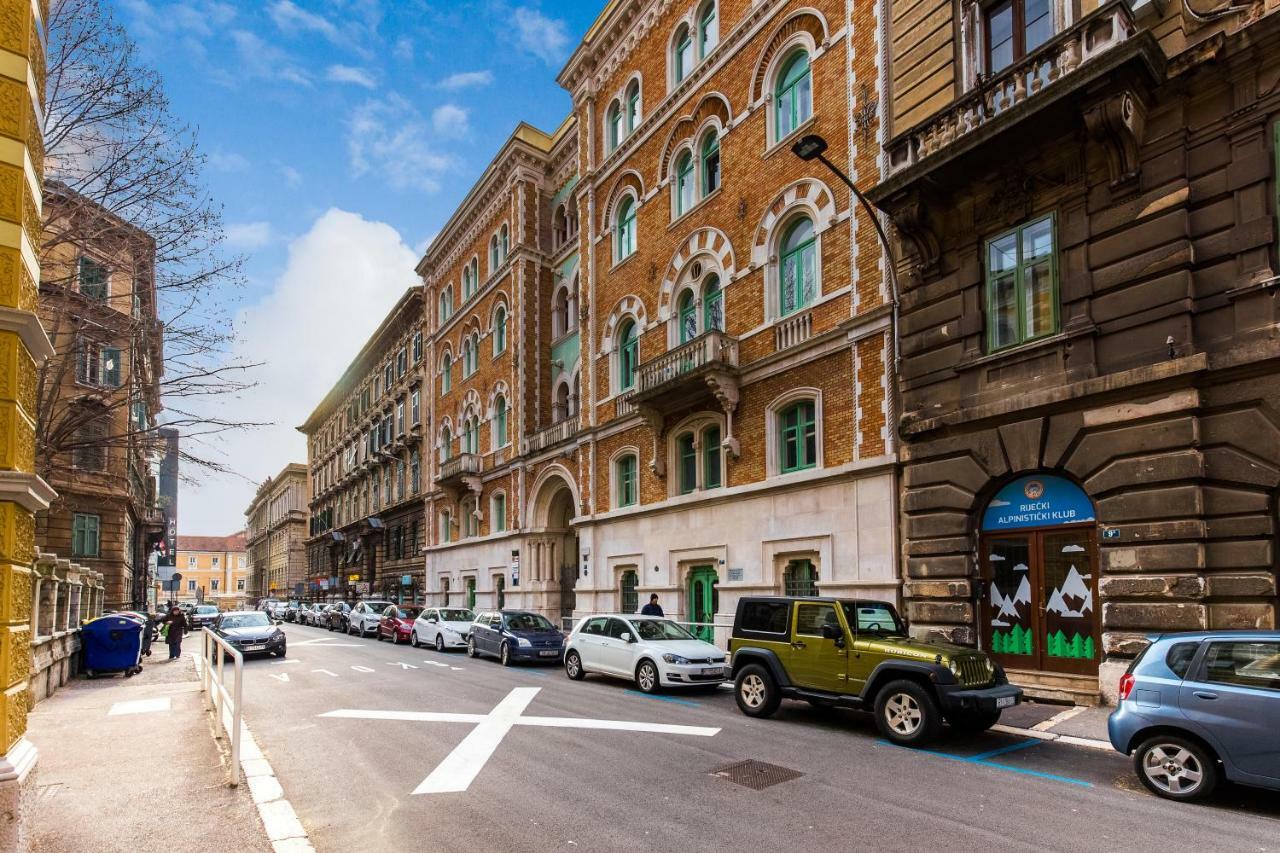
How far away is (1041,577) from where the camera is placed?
1346 cm

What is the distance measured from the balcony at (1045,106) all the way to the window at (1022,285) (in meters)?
1.37

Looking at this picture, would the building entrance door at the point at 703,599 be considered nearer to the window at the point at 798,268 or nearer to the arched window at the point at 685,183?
the window at the point at 798,268

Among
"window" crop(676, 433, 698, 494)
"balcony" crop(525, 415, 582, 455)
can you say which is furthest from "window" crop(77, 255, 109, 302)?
"balcony" crop(525, 415, 582, 455)

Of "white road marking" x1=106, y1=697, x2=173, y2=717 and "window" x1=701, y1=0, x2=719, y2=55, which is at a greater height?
"window" x1=701, y1=0, x2=719, y2=55

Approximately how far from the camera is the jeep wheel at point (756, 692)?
11.8 metres

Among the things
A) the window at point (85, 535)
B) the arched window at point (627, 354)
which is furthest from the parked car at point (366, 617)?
the arched window at point (627, 354)

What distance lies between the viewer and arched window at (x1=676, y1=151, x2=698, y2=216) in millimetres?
23969

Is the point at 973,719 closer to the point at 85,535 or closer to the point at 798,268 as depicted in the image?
the point at 798,268

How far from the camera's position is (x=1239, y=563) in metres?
10.8

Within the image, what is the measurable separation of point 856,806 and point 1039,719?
18.3 feet

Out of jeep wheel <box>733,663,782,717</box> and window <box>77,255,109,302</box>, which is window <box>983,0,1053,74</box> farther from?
window <box>77,255,109,302</box>

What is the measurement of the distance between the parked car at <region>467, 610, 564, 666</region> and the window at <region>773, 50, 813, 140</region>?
45.7 feet

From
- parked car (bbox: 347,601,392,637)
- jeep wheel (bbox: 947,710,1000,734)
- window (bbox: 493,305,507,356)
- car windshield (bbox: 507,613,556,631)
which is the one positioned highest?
window (bbox: 493,305,507,356)

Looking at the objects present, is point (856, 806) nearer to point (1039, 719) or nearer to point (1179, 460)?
point (1039, 719)
